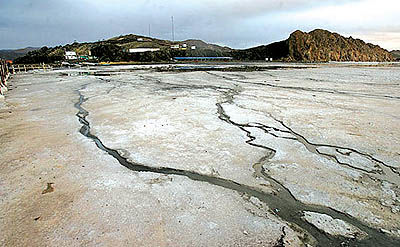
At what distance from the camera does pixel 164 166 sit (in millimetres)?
2871

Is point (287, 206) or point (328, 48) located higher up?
point (328, 48)

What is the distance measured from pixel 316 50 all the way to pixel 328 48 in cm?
784

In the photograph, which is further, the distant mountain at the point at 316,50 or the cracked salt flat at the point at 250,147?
the distant mountain at the point at 316,50

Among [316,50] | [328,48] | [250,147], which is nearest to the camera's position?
[250,147]

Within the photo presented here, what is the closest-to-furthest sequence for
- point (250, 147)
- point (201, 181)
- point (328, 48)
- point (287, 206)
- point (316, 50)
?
point (287, 206) → point (201, 181) → point (250, 147) → point (316, 50) → point (328, 48)

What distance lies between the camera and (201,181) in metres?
2.51

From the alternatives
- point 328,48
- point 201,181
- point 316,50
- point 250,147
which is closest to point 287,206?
point 201,181

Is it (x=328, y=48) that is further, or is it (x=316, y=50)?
(x=328, y=48)

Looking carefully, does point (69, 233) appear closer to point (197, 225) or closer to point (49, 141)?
point (197, 225)

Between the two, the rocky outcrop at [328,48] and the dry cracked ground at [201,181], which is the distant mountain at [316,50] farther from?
the dry cracked ground at [201,181]

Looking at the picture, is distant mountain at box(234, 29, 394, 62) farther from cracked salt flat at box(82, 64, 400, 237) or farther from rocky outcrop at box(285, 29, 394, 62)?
cracked salt flat at box(82, 64, 400, 237)

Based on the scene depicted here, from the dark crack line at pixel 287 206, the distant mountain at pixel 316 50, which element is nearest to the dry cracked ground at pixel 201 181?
the dark crack line at pixel 287 206

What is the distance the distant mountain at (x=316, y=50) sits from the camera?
8431 centimetres

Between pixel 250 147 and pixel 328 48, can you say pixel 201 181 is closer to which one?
pixel 250 147
